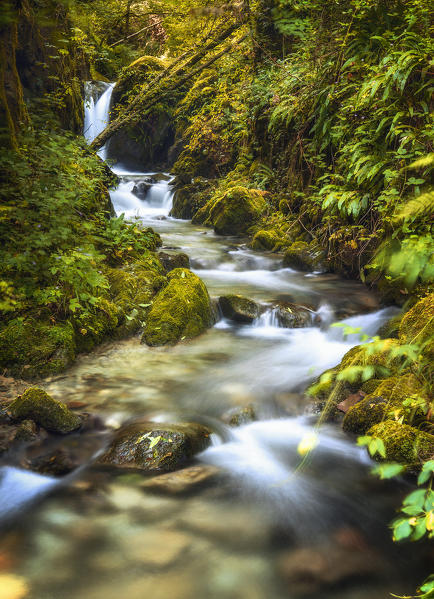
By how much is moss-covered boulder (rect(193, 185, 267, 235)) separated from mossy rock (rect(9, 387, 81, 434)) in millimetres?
8687

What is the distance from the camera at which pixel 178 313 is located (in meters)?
5.89

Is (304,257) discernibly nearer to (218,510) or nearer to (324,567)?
(218,510)

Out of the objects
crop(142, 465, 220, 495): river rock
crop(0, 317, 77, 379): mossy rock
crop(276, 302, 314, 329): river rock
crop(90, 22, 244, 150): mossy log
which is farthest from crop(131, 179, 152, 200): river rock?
crop(142, 465, 220, 495): river rock

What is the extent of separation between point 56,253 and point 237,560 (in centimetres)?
345

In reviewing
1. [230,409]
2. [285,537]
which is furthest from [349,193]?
[285,537]

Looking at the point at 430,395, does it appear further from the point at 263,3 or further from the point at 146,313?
the point at 263,3

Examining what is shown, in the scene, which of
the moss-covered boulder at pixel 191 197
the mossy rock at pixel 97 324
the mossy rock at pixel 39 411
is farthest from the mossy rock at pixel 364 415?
the moss-covered boulder at pixel 191 197

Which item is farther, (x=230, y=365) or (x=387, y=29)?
(x=387, y=29)

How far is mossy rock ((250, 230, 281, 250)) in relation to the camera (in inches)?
387

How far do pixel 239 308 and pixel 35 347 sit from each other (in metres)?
3.00

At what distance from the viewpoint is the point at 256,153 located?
12609 mm

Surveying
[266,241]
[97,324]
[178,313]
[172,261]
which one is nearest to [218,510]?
[97,324]

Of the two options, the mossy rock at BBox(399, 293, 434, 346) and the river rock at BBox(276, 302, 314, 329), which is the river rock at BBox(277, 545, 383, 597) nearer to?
A: the mossy rock at BBox(399, 293, 434, 346)

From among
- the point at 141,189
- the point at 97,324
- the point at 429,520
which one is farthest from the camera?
the point at 141,189
